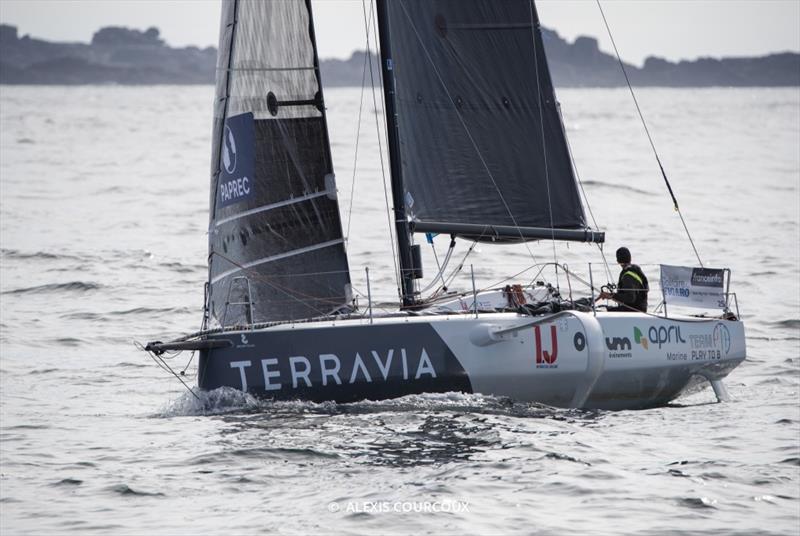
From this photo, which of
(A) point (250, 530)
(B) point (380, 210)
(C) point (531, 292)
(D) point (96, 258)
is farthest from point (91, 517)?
(B) point (380, 210)

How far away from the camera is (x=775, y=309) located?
2250 centimetres

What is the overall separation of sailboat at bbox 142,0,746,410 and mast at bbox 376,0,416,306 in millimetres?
24

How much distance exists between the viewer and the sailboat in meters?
13.9

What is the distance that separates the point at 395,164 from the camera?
15.6 meters

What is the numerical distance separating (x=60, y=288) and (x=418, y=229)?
1120 centimetres

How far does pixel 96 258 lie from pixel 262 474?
17299 millimetres

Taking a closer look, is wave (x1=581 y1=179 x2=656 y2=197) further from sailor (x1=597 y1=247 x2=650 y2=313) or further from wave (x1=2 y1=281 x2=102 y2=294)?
sailor (x1=597 y1=247 x2=650 y2=313)

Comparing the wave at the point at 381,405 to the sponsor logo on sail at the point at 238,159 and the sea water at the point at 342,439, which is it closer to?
the sea water at the point at 342,439

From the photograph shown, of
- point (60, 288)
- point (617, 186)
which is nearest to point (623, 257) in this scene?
point (60, 288)

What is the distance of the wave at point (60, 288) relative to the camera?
24.1 metres

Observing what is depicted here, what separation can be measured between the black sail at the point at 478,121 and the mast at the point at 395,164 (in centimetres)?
9

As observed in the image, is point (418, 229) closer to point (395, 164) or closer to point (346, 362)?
point (395, 164)

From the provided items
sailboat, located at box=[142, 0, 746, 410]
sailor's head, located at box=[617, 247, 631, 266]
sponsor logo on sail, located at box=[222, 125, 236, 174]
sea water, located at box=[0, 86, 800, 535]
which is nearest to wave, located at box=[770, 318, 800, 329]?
sea water, located at box=[0, 86, 800, 535]

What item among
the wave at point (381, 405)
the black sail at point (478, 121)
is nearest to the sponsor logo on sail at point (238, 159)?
the black sail at point (478, 121)
